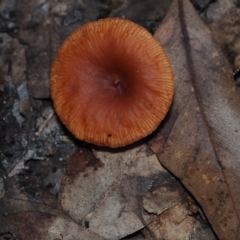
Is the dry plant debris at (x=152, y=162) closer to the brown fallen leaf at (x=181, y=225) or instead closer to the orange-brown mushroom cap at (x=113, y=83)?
the brown fallen leaf at (x=181, y=225)

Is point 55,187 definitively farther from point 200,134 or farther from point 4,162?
point 200,134

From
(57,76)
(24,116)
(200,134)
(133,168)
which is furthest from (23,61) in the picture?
(200,134)

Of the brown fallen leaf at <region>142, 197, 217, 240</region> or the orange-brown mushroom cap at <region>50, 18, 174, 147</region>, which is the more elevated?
the orange-brown mushroom cap at <region>50, 18, 174, 147</region>

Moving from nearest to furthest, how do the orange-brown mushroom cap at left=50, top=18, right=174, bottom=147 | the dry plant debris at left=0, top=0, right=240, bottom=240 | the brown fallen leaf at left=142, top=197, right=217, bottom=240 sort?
the orange-brown mushroom cap at left=50, top=18, right=174, bottom=147 < the dry plant debris at left=0, top=0, right=240, bottom=240 < the brown fallen leaf at left=142, top=197, right=217, bottom=240

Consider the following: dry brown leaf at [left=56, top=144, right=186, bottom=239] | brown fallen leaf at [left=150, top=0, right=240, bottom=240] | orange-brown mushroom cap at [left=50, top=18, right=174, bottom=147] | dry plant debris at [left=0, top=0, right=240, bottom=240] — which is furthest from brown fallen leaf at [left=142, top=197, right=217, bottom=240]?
orange-brown mushroom cap at [left=50, top=18, right=174, bottom=147]

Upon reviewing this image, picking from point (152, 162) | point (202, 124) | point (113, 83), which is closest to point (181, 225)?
point (152, 162)

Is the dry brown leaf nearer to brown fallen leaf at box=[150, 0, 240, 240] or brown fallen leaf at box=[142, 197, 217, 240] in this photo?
brown fallen leaf at box=[142, 197, 217, 240]

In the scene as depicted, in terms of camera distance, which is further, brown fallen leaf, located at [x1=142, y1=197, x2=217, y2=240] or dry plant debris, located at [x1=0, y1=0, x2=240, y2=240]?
brown fallen leaf, located at [x1=142, y1=197, x2=217, y2=240]

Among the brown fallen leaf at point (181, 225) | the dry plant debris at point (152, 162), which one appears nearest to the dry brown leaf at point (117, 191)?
the dry plant debris at point (152, 162)
